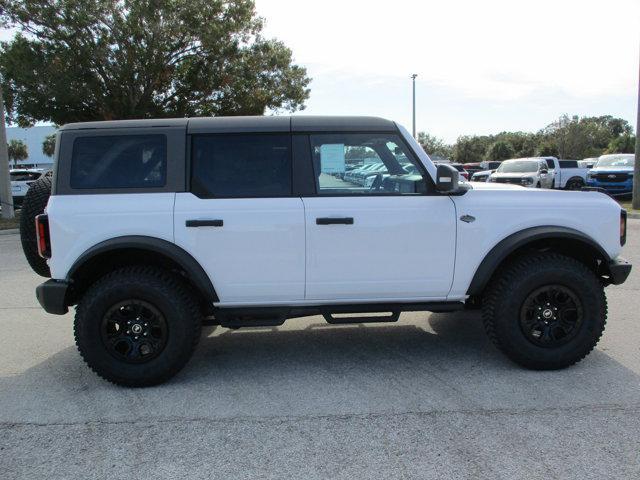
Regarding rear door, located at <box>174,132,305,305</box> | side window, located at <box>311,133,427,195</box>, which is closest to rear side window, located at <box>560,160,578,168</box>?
side window, located at <box>311,133,427,195</box>

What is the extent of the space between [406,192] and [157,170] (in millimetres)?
1904

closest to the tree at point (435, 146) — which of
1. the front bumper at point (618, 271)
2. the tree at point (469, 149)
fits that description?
the tree at point (469, 149)

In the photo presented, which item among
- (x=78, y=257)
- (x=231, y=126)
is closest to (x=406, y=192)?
(x=231, y=126)

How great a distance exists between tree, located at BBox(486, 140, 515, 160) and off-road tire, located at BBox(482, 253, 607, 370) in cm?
6140

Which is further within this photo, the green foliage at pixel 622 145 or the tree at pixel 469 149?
the tree at pixel 469 149

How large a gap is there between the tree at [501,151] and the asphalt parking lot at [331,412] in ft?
199

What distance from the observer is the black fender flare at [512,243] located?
13.4 ft

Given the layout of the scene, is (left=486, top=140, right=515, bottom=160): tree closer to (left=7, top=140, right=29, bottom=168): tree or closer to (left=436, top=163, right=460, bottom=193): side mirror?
(left=7, top=140, right=29, bottom=168): tree

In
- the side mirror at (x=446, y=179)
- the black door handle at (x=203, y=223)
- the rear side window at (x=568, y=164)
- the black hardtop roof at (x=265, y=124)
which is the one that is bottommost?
the black door handle at (x=203, y=223)

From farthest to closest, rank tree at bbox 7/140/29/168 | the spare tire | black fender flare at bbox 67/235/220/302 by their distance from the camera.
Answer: tree at bbox 7/140/29/168 < the spare tire < black fender flare at bbox 67/235/220/302

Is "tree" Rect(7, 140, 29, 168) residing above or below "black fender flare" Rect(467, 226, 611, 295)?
above

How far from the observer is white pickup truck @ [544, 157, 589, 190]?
2253 cm

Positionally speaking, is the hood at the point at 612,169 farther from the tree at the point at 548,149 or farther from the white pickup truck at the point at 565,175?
the tree at the point at 548,149

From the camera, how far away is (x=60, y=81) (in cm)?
1950
